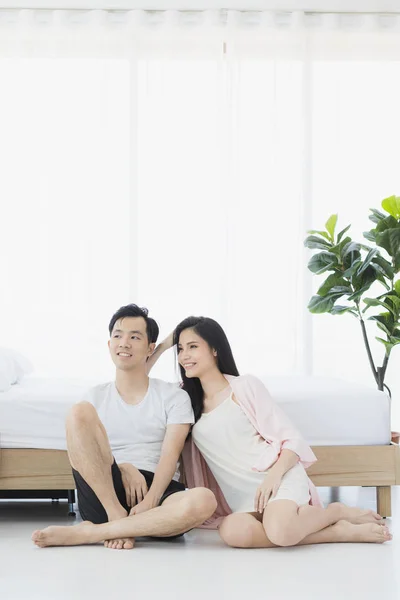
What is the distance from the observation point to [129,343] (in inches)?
106

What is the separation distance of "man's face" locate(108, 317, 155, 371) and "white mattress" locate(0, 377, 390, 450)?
1.02ft

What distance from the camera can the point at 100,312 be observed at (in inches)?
194

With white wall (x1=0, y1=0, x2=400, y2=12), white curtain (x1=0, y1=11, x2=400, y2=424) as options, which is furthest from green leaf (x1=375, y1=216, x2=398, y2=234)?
white wall (x1=0, y1=0, x2=400, y2=12)

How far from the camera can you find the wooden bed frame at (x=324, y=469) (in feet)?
9.29

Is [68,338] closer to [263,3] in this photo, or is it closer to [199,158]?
[199,158]

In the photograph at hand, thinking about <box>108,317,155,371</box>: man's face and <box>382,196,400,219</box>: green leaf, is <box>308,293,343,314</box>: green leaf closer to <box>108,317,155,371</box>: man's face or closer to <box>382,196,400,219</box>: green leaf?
<box>382,196,400,219</box>: green leaf

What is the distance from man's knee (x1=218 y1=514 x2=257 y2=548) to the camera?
2.44 metres

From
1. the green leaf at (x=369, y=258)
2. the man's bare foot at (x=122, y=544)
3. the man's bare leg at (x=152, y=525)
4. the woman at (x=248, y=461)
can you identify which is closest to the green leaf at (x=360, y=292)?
the green leaf at (x=369, y=258)

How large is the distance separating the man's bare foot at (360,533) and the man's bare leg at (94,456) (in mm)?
694

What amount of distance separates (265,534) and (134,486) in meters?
0.44

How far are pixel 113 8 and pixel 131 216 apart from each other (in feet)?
4.30

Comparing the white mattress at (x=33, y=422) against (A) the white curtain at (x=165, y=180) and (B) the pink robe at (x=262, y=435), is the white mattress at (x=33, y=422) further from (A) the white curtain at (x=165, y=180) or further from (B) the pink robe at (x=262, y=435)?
(A) the white curtain at (x=165, y=180)

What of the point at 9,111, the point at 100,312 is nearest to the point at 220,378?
the point at 100,312

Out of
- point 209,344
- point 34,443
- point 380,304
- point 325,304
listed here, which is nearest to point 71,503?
point 34,443
